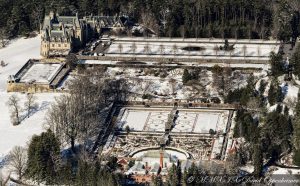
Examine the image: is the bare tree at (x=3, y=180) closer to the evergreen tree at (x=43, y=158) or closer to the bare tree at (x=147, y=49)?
the evergreen tree at (x=43, y=158)

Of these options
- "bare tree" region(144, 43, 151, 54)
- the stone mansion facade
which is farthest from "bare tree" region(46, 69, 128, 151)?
"bare tree" region(144, 43, 151, 54)

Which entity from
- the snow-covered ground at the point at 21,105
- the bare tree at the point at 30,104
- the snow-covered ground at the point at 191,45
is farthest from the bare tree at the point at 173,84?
the bare tree at the point at 30,104

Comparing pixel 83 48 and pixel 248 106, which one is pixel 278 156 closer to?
pixel 248 106

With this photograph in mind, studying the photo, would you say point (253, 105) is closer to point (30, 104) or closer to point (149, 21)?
point (30, 104)

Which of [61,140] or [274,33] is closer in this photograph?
[61,140]

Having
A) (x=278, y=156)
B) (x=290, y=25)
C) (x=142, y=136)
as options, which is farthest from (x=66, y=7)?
(x=278, y=156)

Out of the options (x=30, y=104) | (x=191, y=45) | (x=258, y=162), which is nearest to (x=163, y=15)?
(x=191, y=45)
